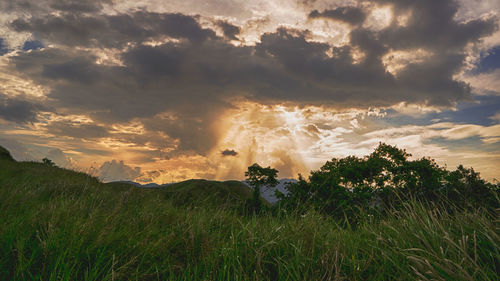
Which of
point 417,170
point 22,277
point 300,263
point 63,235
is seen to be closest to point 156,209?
point 63,235

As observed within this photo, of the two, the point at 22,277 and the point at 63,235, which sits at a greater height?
the point at 63,235

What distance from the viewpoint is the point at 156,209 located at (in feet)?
26.9

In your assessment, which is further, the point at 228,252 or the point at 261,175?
the point at 261,175

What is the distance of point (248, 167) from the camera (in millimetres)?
52094

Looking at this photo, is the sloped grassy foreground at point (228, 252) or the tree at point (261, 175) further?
the tree at point (261, 175)

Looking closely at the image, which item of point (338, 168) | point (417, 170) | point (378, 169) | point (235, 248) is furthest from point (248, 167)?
point (235, 248)

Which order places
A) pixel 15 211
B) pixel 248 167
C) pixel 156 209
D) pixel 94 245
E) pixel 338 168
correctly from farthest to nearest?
pixel 248 167 < pixel 338 168 < pixel 156 209 < pixel 15 211 < pixel 94 245

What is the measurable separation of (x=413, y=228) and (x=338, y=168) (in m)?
34.6

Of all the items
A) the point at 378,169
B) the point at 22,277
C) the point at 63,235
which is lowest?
the point at 22,277

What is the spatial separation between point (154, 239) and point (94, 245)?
1.18 m

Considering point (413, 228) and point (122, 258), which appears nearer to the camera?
point (122, 258)

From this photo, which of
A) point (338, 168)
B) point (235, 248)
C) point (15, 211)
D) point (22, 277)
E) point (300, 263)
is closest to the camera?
point (22, 277)

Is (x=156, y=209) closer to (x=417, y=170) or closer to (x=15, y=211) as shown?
(x=15, y=211)

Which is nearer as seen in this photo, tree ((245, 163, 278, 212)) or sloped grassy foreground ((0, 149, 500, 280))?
sloped grassy foreground ((0, 149, 500, 280))
